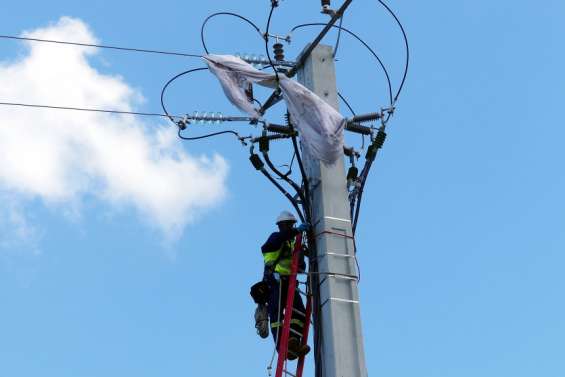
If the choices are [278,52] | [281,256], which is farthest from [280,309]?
[278,52]

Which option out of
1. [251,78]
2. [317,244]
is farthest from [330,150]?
[251,78]

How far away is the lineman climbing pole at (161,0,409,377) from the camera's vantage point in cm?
700

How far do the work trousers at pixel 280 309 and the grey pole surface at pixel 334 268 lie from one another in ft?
1.58

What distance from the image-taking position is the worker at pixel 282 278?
7.61m

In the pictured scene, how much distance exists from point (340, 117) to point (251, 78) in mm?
1159

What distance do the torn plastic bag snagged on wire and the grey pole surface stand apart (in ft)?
0.87

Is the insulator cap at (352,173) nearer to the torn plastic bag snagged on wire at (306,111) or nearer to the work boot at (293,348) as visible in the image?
the torn plastic bag snagged on wire at (306,111)

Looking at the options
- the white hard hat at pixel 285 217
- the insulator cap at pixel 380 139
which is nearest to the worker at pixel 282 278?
the white hard hat at pixel 285 217

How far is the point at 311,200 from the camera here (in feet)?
25.7

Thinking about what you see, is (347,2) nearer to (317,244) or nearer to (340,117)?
(340,117)

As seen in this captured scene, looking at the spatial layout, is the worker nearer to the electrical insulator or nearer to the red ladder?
the red ladder

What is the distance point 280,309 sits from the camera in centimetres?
786

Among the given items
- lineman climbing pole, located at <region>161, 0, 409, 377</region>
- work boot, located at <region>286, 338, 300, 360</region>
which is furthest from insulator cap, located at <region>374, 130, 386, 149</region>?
work boot, located at <region>286, 338, 300, 360</region>

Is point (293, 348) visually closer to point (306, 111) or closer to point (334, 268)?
point (334, 268)
